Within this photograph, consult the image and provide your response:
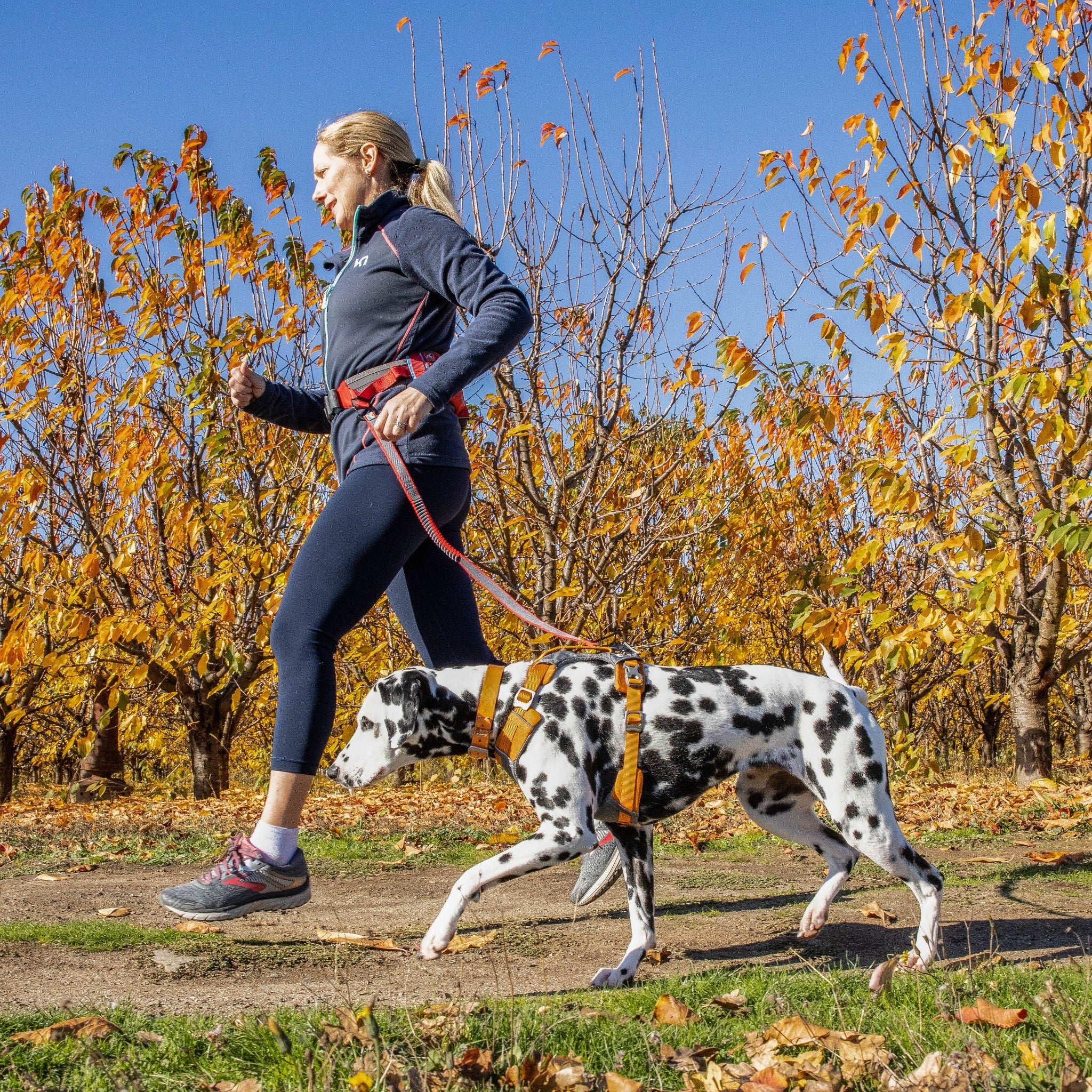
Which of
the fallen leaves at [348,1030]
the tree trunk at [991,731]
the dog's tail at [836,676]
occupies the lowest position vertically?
the tree trunk at [991,731]

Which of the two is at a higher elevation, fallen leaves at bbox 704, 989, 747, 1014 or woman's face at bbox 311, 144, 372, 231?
woman's face at bbox 311, 144, 372, 231

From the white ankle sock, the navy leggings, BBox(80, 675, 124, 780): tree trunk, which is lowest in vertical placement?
BBox(80, 675, 124, 780): tree trunk

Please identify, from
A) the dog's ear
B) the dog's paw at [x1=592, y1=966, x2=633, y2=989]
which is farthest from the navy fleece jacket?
the dog's paw at [x1=592, y1=966, x2=633, y2=989]

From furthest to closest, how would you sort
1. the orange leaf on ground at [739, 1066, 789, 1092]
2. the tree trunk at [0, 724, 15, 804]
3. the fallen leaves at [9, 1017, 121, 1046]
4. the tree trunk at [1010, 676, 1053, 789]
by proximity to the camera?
the tree trunk at [0, 724, 15, 804]
the tree trunk at [1010, 676, 1053, 789]
the fallen leaves at [9, 1017, 121, 1046]
the orange leaf on ground at [739, 1066, 789, 1092]

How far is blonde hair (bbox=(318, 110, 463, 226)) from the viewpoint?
3633 millimetres

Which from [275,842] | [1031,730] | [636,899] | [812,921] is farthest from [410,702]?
[1031,730]

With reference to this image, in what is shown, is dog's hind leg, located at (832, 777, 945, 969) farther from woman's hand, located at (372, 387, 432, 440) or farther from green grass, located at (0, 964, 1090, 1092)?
woman's hand, located at (372, 387, 432, 440)

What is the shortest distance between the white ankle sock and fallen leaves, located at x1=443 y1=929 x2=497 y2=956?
2.16 feet

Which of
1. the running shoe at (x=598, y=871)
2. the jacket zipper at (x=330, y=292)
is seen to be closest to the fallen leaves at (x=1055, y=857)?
the running shoe at (x=598, y=871)

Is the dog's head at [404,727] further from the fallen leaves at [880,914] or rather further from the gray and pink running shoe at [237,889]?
the fallen leaves at [880,914]

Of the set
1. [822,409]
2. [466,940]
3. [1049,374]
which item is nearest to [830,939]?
[466,940]

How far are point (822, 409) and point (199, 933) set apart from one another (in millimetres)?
4992

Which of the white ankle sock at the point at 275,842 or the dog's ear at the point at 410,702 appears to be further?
the dog's ear at the point at 410,702

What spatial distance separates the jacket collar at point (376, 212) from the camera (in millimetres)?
3553
